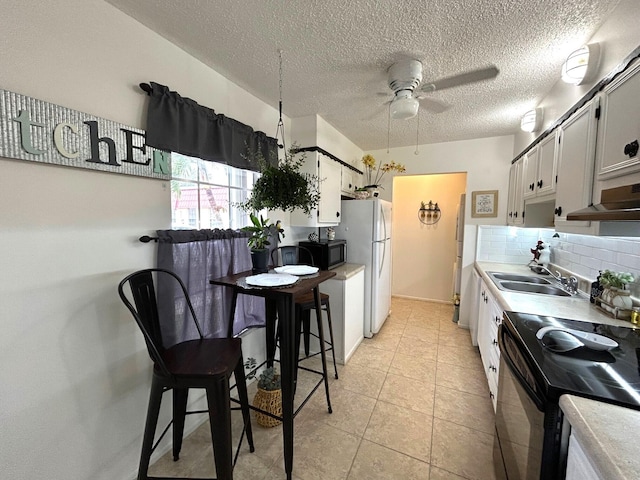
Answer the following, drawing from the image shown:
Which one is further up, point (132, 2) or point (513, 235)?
point (132, 2)

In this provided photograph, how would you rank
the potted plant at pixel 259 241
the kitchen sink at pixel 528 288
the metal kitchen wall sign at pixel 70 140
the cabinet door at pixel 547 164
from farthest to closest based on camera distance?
the kitchen sink at pixel 528 288
the cabinet door at pixel 547 164
the potted plant at pixel 259 241
the metal kitchen wall sign at pixel 70 140

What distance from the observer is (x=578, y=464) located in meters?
0.75

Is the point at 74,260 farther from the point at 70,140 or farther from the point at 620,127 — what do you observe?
the point at 620,127

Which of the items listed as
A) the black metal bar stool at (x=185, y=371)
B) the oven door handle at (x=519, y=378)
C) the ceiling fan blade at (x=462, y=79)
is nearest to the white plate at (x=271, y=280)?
the black metal bar stool at (x=185, y=371)

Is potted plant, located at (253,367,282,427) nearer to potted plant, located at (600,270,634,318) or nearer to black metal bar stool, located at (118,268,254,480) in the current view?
black metal bar stool, located at (118,268,254,480)

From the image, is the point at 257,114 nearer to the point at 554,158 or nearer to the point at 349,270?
the point at 349,270

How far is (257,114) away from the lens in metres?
2.28

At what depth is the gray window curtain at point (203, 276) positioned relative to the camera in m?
1.54

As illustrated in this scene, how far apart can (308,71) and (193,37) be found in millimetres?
745

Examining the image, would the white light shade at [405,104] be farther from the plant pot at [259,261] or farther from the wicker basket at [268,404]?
the wicker basket at [268,404]

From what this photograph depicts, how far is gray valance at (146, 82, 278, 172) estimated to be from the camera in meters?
1.48

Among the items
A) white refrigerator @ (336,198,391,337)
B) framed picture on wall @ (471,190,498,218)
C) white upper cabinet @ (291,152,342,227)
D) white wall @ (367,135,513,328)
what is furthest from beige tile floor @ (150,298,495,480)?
framed picture on wall @ (471,190,498,218)

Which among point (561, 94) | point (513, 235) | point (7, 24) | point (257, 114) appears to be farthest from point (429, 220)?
point (7, 24)

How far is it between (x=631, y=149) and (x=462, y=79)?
4.24 ft
